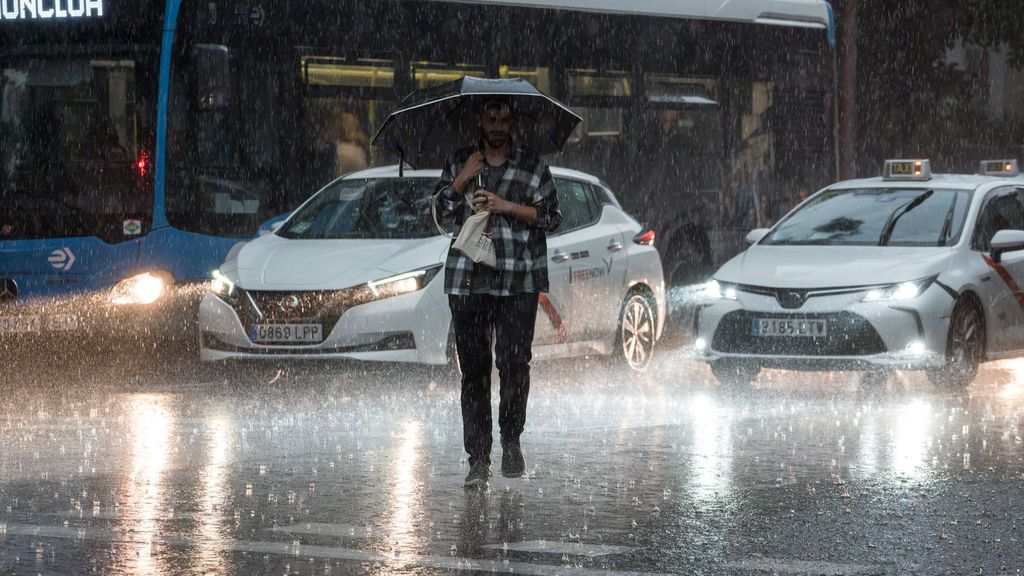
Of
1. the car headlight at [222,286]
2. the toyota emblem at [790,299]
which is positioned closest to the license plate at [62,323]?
the car headlight at [222,286]

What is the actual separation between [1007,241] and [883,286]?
119 centimetres

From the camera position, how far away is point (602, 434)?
10422 millimetres

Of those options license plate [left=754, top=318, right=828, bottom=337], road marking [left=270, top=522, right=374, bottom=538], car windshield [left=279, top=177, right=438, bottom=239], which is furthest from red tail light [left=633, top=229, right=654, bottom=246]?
road marking [left=270, top=522, right=374, bottom=538]

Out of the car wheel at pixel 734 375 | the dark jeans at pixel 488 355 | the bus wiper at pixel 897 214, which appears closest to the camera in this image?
the dark jeans at pixel 488 355

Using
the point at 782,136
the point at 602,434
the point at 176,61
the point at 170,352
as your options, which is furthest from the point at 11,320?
the point at 782,136

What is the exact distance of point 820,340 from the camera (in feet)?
40.3

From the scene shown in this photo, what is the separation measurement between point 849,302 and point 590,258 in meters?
2.21

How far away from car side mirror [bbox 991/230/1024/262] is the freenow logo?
6.90m

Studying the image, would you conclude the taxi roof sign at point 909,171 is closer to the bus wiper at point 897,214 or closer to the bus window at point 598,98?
the bus wiper at point 897,214

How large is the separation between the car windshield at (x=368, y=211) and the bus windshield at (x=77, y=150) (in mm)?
1514

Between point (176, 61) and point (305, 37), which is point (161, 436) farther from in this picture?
point (305, 37)

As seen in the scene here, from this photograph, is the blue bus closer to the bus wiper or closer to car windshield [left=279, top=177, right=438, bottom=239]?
car windshield [left=279, top=177, right=438, bottom=239]

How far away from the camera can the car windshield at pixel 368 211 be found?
43.3ft

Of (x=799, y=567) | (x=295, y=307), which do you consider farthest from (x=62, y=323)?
(x=799, y=567)
